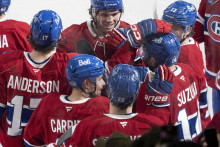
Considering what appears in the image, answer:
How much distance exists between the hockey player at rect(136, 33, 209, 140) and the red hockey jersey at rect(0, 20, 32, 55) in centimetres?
95

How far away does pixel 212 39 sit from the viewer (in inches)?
135

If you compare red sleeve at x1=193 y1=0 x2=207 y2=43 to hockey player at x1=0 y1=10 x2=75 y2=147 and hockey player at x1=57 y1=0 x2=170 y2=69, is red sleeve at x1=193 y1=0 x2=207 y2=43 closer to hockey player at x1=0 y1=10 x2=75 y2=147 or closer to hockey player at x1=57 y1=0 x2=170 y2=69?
hockey player at x1=57 y1=0 x2=170 y2=69

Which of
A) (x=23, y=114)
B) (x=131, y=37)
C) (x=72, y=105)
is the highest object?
(x=131, y=37)

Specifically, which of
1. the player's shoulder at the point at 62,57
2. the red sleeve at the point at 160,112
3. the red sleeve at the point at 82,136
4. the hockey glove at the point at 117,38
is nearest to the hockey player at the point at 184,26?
the hockey glove at the point at 117,38

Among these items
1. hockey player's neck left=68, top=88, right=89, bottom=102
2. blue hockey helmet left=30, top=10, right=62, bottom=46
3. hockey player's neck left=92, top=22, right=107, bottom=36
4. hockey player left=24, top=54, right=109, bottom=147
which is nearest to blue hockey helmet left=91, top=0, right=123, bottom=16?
hockey player's neck left=92, top=22, right=107, bottom=36

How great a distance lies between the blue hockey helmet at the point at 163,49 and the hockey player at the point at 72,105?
0.26 metres

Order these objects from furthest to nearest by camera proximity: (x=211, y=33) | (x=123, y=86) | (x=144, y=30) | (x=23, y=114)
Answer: (x=211, y=33)
(x=23, y=114)
(x=144, y=30)
(x=123, y=86)

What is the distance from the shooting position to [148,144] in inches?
49.6

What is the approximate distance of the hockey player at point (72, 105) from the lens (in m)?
2.59

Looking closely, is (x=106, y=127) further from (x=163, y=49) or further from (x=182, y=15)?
(x=182, y=15)

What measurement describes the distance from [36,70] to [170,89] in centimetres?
76

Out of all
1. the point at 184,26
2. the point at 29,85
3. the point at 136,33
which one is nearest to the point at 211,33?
the point at 184,26

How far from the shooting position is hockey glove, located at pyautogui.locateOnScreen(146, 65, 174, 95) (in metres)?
2.53

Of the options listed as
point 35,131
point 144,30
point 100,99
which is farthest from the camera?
point 144,30
